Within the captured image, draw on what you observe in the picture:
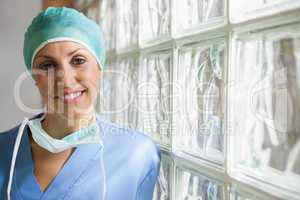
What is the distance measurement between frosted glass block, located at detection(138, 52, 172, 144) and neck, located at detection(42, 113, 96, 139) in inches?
7.0

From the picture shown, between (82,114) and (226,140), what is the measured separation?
31 centimetres

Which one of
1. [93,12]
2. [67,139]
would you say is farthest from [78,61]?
[93,12]

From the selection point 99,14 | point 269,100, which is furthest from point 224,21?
point 99,14

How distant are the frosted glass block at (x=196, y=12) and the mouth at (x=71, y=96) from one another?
0.77ft

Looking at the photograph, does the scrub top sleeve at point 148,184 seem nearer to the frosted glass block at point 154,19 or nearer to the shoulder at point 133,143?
the shoulder at point 133,143

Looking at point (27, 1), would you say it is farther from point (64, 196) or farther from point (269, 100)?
point (269, 100)

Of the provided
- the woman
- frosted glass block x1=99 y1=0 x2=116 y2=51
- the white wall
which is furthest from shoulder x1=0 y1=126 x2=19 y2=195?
the white wall

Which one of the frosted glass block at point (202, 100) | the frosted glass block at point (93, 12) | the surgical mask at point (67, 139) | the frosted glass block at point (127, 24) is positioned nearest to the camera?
the frosted glass block at point (202, 100)

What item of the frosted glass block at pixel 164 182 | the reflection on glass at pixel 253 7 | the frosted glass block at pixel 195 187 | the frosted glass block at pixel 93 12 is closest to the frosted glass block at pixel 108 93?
the frosted glass block at pixel 93 12

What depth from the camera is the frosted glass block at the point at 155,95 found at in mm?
856

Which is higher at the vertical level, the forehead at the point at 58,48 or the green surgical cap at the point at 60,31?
the green surgical cap at the point at 60,31

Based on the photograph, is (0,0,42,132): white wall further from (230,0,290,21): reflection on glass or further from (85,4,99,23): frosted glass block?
(230,0,290,21): reflection on glass

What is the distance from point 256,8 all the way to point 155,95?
432mm

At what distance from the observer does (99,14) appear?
1.39 meters
